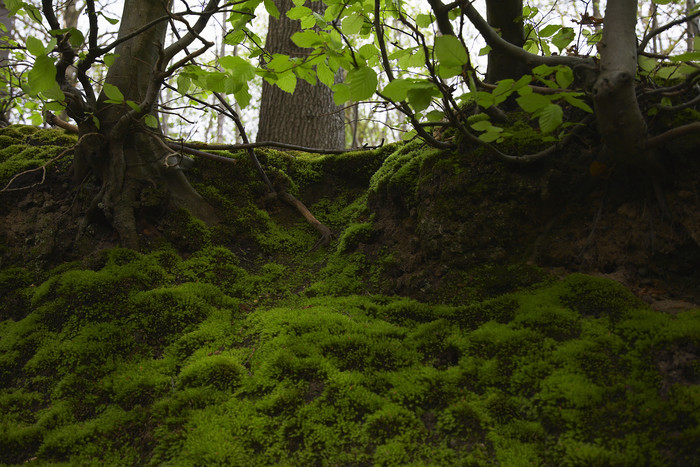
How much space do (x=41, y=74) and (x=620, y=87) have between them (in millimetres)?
3628

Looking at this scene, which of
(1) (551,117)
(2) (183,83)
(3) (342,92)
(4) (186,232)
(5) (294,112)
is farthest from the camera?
(5) (294,112)

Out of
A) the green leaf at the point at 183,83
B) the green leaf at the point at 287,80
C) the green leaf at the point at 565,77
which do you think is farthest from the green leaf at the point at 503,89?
the green leaf at the point at 183,83

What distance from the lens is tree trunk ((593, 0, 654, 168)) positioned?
97.5 inches

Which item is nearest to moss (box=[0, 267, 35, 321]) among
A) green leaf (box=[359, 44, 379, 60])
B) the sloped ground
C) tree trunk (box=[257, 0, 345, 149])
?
the sloped ground

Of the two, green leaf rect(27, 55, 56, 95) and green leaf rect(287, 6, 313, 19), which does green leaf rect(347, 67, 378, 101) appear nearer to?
green leaf rect(287, 6, 313, 19)

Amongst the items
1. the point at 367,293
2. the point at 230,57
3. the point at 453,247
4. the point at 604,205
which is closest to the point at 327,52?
the point at 230,57

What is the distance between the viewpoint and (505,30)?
352 cm

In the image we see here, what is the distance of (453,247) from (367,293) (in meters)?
0.90

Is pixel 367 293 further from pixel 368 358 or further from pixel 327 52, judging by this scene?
pixel 327 52

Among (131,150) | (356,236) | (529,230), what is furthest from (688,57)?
(131,150)

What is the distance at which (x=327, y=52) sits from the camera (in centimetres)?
253

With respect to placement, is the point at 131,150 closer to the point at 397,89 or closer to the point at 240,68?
the point at 240,68

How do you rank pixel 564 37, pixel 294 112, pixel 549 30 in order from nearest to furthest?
pixel 549 30
pixel 564 37
pixel 294 112

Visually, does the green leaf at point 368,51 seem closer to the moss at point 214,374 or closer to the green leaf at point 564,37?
the green leaf at point 564,37
